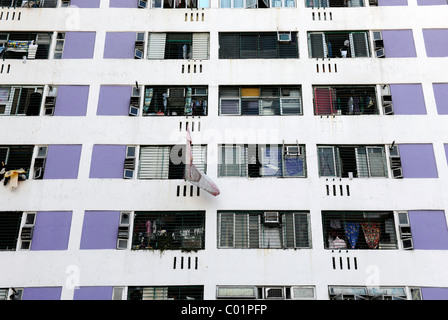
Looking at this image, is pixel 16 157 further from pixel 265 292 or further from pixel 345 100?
pixel 345 100

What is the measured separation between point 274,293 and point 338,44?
1039 cm

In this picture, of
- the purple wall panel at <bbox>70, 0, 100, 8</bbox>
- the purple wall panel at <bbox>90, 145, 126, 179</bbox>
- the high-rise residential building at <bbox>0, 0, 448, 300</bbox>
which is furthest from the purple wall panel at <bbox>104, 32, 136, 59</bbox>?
the purple wall panel at <bbox>90, 145, 126, 179</bbox>

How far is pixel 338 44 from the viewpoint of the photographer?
19.3 m

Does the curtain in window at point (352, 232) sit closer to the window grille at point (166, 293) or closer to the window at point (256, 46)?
the window grille at point (166, 293)

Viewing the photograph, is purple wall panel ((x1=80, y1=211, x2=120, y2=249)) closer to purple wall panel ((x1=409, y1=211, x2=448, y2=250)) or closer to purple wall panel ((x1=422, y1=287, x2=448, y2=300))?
purple wall panel ((x1=409, y1=211, x2=448, y2=250))

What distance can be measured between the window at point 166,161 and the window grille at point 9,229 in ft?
15.0

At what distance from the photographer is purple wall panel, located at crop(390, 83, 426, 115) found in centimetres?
1781

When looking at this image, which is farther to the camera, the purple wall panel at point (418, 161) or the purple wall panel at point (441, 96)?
the purple wall panel at point (441, 96)

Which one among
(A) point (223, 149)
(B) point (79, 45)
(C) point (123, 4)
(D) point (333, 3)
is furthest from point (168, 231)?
(D) point (333, 3)

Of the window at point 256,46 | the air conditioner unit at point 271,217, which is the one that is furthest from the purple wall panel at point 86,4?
the air conditioner unit at point 271,217

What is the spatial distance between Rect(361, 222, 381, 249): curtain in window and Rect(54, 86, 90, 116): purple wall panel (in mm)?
11288

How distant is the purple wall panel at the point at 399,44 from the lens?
18734 mm
